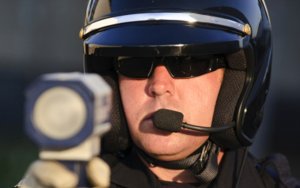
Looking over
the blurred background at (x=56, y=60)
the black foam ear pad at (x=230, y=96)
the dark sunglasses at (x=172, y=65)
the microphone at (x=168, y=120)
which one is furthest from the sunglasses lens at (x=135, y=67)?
the blurred background at (x=56, y=60)

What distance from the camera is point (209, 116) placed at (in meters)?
2.19

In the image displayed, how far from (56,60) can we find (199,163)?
789 centimetres

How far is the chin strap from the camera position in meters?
2.21

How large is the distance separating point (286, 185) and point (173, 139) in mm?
408

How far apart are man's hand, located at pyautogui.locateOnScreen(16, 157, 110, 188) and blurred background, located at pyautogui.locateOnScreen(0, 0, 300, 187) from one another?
550cm

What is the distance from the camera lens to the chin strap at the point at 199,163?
2209 mm

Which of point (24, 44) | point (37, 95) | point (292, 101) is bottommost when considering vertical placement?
point (292, 101)

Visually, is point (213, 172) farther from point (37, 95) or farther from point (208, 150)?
point (37, 95)

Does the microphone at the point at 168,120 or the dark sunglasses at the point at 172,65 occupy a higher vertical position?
the dark sunglasses at the point at 172,65

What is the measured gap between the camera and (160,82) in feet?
6.88

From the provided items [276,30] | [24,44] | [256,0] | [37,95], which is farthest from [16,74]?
[37,95]

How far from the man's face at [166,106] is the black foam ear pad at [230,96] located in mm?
35

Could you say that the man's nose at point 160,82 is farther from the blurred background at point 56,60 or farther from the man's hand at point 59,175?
the blurred background at point 56,60

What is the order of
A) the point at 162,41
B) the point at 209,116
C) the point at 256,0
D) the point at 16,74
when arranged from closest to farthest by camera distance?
the point at 162,41 < the point at 209,116 < the point at 256,0 < the point at 16,74
